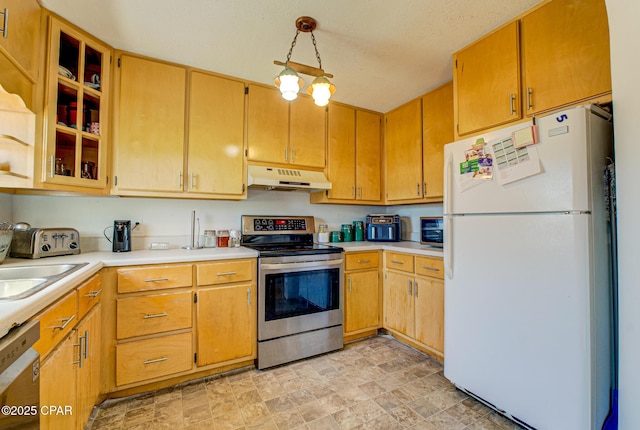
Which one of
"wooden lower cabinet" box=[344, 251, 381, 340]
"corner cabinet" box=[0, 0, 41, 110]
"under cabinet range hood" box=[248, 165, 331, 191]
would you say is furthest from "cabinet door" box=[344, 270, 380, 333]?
"corner cabinet" box=[0, 0, 41, 110]

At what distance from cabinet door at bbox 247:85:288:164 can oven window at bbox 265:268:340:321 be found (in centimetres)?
107

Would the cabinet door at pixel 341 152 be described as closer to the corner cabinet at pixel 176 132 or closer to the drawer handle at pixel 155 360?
the corner cabinet at pixel 176 132

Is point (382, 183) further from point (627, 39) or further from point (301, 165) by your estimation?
point (627, 39)

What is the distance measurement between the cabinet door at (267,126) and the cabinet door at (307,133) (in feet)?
0.24

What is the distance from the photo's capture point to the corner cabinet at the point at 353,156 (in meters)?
2.89

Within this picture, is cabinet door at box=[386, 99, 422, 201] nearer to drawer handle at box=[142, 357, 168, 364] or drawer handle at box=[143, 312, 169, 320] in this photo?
drawer handle at box=[143, 312, 169, 320]

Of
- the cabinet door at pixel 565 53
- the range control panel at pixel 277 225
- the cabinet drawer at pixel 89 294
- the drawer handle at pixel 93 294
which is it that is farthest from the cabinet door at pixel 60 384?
the cabinet door at pixel 565 53

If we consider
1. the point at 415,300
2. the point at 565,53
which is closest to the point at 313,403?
the point at 415,300

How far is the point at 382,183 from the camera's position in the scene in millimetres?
3164

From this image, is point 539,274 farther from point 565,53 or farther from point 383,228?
point 383,228

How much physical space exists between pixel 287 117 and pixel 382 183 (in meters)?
1.27

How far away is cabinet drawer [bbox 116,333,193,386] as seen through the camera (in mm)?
1789

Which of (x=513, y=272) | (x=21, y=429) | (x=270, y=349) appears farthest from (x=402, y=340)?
(x=21, y=429)

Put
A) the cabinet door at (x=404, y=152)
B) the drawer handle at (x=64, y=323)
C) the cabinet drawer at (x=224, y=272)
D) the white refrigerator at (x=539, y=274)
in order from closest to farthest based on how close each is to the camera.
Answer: the drawer handle at (x=64, y=323)
the white refrigerator at (x=539, y=274)
the cabinet drawer at (x=224, y=272)
the cabinet door at (x=404, y=152)
